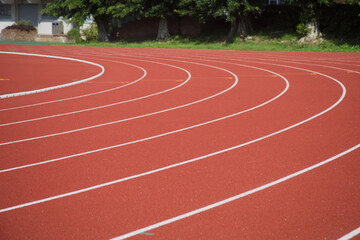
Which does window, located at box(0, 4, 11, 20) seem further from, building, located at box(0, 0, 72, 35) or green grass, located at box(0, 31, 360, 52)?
green grass, located at box(0, 31, 360, 52)

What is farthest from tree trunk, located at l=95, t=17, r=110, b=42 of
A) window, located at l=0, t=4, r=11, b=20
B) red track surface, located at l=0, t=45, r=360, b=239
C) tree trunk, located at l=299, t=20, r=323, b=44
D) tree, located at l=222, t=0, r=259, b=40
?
red track surface, located at l=0, t=45, r=360, b=239

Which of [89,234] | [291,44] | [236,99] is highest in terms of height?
[291,44]

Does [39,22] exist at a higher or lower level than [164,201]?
higher

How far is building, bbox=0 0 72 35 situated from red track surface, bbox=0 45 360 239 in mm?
32405

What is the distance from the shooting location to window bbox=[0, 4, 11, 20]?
4097 centimetres

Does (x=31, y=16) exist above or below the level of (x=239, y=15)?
above

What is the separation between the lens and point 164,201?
360 centimetres

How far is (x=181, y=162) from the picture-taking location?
460cm

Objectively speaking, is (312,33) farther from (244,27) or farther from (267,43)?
(244,27)

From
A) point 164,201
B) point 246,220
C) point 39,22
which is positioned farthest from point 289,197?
point 39,22

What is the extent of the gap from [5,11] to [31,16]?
9.69 ft

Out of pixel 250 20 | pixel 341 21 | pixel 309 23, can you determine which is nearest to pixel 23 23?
pixel 250 20

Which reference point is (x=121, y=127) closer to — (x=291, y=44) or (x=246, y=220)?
(x=246, y=220)

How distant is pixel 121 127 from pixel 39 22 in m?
37.3
